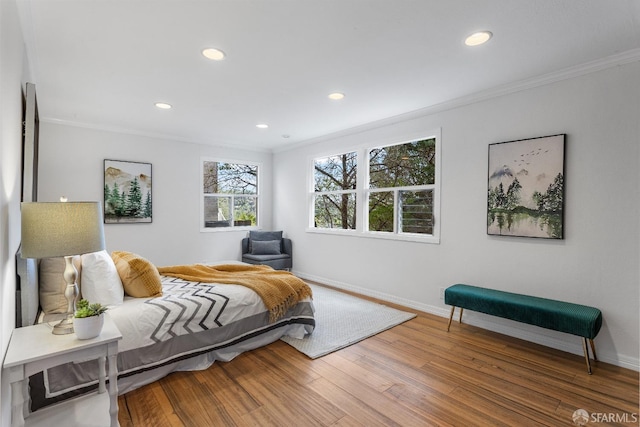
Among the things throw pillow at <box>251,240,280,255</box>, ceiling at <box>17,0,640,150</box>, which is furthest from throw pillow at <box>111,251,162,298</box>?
throw pillow at <box>251,240,280,255</box>

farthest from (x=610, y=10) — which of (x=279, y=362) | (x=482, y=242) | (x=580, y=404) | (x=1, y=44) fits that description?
(x=279, y=362)

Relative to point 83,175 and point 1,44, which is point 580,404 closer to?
point 1,44

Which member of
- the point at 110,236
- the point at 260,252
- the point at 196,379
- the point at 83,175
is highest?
the point at 83,175

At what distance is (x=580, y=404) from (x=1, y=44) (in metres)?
3.65

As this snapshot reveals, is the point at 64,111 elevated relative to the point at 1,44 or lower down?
elevated

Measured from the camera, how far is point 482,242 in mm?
3379

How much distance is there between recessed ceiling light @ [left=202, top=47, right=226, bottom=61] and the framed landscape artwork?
109 inches

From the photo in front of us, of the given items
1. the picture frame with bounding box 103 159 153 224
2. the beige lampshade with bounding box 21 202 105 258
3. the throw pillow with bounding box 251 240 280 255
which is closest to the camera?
the beige lampshade with bounding box 21 202 105 258

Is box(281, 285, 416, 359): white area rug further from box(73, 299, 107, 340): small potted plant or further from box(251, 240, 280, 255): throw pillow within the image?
box(73, 299, 107, 340): small potted plant

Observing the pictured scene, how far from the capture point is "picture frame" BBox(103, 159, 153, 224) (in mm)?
4539

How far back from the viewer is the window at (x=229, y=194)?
5.59 metres

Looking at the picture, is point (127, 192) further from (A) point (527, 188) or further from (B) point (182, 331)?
(A) point (527, 188)

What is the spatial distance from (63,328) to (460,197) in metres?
3.63

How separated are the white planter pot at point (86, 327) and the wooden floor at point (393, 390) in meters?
0.70
